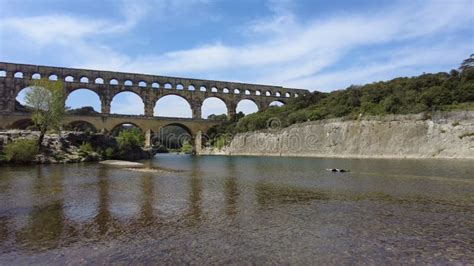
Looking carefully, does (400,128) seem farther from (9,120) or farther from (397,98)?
(9,120)

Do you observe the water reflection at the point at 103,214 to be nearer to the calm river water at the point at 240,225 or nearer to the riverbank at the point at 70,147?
the calm river water at the point at 240,225

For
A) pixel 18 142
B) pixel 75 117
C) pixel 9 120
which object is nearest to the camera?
pixel 18 142

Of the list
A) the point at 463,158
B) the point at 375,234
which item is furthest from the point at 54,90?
the point at 463,158

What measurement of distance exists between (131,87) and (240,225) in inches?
2953

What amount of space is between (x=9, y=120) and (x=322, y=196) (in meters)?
68.5

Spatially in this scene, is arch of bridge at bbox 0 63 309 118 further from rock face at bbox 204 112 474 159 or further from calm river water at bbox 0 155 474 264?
calm river water at bbox 0 155 474 264

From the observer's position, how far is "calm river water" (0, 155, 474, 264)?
7.44 m

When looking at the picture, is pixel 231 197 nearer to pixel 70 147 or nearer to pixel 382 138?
pixel 70 147

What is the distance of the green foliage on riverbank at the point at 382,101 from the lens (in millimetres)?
50750

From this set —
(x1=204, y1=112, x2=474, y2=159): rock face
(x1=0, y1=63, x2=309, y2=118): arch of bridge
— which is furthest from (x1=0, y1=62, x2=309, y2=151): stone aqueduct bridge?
(x1=204, y1=112, x2=474, y2=159): rock face

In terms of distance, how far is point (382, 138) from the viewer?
49.8 m

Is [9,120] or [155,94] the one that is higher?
[155,94]

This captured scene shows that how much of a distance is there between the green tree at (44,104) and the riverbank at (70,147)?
1704mm

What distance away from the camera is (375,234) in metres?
8.84
